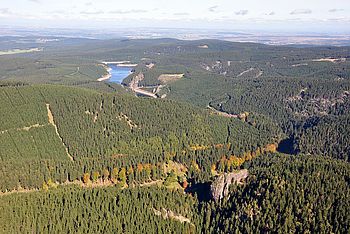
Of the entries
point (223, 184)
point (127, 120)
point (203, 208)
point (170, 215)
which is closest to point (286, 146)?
point (127, 120)

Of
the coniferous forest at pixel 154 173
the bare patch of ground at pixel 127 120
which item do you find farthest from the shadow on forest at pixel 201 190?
the bare patch of ground at pixel 127 120

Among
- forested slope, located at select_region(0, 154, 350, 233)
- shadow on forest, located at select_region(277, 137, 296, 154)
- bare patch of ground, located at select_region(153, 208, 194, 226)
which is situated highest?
forested slope, located at select_region(0, 154, 350, 233)

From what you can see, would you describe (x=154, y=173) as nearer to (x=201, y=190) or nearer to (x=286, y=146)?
(x=201, y=190)

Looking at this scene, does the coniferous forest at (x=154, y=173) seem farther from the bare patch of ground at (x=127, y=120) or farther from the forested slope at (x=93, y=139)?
the bare patch of ground at (x=127, y=120)

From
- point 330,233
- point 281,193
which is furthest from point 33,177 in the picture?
point 330,233

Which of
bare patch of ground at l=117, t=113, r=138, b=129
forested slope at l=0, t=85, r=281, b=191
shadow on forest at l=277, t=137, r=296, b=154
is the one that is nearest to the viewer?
forested slope at l=0, t=85, r=281, b=191

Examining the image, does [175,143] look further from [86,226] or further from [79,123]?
[86,226]

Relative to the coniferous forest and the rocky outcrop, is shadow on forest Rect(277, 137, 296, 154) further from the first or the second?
the rocky outcrop

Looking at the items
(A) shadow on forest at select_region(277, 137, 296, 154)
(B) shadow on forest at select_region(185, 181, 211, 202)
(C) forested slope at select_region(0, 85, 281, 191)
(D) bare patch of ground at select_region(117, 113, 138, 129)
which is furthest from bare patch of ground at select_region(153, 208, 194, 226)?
(A) shadow on forest at select_region(277, 137, 296, 154)
